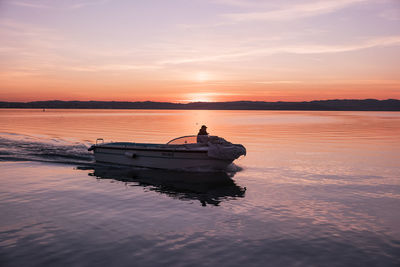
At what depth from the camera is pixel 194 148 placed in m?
Result: 19.3

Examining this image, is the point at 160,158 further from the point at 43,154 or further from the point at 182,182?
the point at 43,154

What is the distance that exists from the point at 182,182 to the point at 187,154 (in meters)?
2.41

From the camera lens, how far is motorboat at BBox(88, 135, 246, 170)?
752 inches

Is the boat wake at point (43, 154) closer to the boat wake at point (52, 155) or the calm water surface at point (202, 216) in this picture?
the boat wake at point (52, 155)

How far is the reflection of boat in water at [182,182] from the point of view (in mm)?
14797

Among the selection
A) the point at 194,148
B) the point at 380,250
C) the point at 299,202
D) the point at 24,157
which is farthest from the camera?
the point at 24,157

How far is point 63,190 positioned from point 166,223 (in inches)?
276

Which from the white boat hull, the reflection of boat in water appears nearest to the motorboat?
the white boat hull

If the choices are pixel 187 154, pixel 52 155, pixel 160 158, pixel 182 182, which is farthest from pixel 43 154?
pixel 182 182

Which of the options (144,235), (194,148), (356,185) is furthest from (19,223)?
(356,185)

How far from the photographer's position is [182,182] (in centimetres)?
1753

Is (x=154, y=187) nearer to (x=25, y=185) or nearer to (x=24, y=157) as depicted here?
(x=25, y=185)

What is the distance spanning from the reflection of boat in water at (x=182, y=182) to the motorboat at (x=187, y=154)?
50 cm

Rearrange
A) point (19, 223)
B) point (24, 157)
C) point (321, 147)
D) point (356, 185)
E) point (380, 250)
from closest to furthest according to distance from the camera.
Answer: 1. point (380, 250)
2. point (19, 223)
3. point (356, 185)
4. point (24, 157)
5. point (321, 147)
